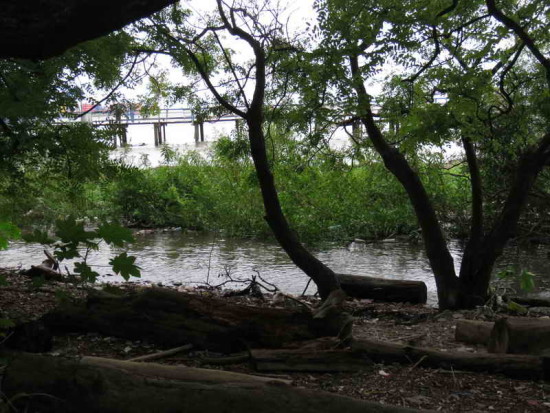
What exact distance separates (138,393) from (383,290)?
6.26 meters

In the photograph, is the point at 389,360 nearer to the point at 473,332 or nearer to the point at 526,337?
the point at 526,337

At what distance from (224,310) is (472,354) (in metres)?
1.85

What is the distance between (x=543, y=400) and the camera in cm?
369

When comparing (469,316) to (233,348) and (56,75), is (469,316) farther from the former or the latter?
(56,75)

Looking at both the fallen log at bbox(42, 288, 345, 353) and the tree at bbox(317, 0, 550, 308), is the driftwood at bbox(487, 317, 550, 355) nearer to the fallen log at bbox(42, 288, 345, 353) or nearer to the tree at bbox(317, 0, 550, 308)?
the fallen log at bbox(42, 288, 345, 353)

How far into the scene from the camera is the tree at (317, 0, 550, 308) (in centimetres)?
629

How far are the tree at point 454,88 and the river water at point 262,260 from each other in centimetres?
167

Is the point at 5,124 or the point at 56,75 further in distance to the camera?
the point at 56,75

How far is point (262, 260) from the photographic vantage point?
42.5 feet

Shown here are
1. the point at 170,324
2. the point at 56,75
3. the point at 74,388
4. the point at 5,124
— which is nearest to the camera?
the point at 74,388

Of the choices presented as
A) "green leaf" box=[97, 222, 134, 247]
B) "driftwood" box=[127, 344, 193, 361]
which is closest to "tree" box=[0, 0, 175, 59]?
"green leaf" box=[97, 222, 134, 247]

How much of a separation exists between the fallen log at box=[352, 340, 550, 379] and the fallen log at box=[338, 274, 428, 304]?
4.33 meters

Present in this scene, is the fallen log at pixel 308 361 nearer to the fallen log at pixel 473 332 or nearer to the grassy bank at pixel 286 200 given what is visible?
the fallen log at pixel 473 332

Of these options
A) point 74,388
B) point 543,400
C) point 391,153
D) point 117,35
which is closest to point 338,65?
point 391,153
